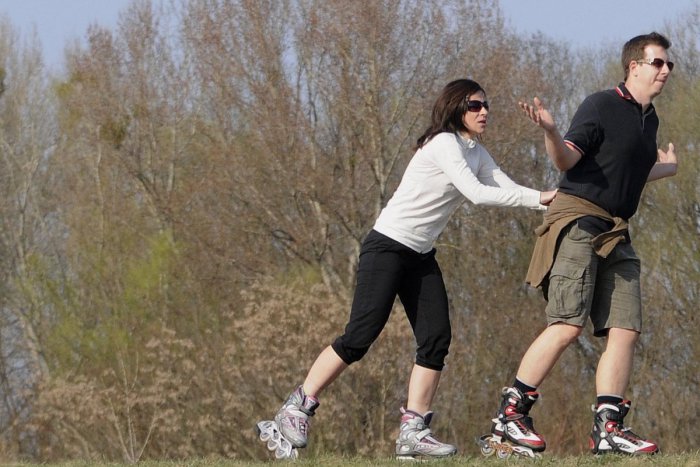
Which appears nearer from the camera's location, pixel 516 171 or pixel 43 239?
pixel 516 171

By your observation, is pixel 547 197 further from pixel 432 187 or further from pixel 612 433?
pixel 612 433

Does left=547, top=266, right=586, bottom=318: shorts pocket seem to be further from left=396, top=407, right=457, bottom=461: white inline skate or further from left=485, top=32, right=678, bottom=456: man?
left=396, top=407, right=457, bottom=461: white inline skate

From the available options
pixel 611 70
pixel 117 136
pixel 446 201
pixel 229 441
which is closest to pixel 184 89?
pixel 117 136

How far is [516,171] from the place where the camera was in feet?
91.6

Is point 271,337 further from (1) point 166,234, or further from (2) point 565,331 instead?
(2) point 565,331

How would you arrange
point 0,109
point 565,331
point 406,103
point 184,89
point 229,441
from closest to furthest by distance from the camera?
1. point 565,331
2. point 229,441
3. point 406,103
4. point 184,89
5. point 0,109

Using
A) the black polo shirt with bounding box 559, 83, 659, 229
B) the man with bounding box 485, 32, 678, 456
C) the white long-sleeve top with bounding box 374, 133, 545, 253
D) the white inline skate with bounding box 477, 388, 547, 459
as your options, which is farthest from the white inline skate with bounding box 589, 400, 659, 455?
the white long-sleeve top with bounding box 374, 133, 545, 253

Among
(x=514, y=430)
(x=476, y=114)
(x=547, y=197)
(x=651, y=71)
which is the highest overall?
(x=651, y=71)

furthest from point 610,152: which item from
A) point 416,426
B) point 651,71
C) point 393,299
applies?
point 416,426

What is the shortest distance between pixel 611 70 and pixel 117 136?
539 inches

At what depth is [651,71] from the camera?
5.96m

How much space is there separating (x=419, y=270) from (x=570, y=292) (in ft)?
2.69

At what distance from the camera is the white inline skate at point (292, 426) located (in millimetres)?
6328

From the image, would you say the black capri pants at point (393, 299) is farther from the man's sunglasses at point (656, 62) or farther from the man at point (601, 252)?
the man's sunglasses at point (656, 62)
